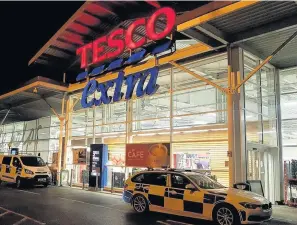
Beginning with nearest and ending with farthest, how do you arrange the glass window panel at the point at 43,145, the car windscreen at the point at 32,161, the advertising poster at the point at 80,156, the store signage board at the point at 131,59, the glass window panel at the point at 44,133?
1. the store signage board at the point at 131,59
2. the car windscreen at the point at 32,161
3. the advertising poster at the point at 80,156
4. the glass window panel at the point at 43,145
5. the glass window panel at the point at 44,133

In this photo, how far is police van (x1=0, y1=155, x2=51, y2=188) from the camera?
16219mm

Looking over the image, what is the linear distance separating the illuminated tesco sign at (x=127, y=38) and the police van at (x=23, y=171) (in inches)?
243

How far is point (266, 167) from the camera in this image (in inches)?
518

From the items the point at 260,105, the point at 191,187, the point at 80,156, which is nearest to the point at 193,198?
the point at 191,187

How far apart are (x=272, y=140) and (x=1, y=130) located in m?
30.1

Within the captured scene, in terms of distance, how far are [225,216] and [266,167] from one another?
6.14 metres

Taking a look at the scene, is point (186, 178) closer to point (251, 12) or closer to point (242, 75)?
point (242, 75)

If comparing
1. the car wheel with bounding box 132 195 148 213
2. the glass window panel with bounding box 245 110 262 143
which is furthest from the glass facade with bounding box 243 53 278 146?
the car wheel with bounding box 132 195 148 213

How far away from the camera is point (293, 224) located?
28.5 feet

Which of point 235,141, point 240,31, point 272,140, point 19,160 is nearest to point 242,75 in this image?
point 240,31

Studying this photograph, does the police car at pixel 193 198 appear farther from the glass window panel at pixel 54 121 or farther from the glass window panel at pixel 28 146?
the glass window panel at pixel 28 146

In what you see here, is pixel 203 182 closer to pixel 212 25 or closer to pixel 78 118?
pixel 212 25

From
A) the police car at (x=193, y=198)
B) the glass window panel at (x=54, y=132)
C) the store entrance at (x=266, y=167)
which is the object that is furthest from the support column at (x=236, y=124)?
the glass window panel at (x=54, y=132)

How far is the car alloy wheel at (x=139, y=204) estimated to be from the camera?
380 inches
